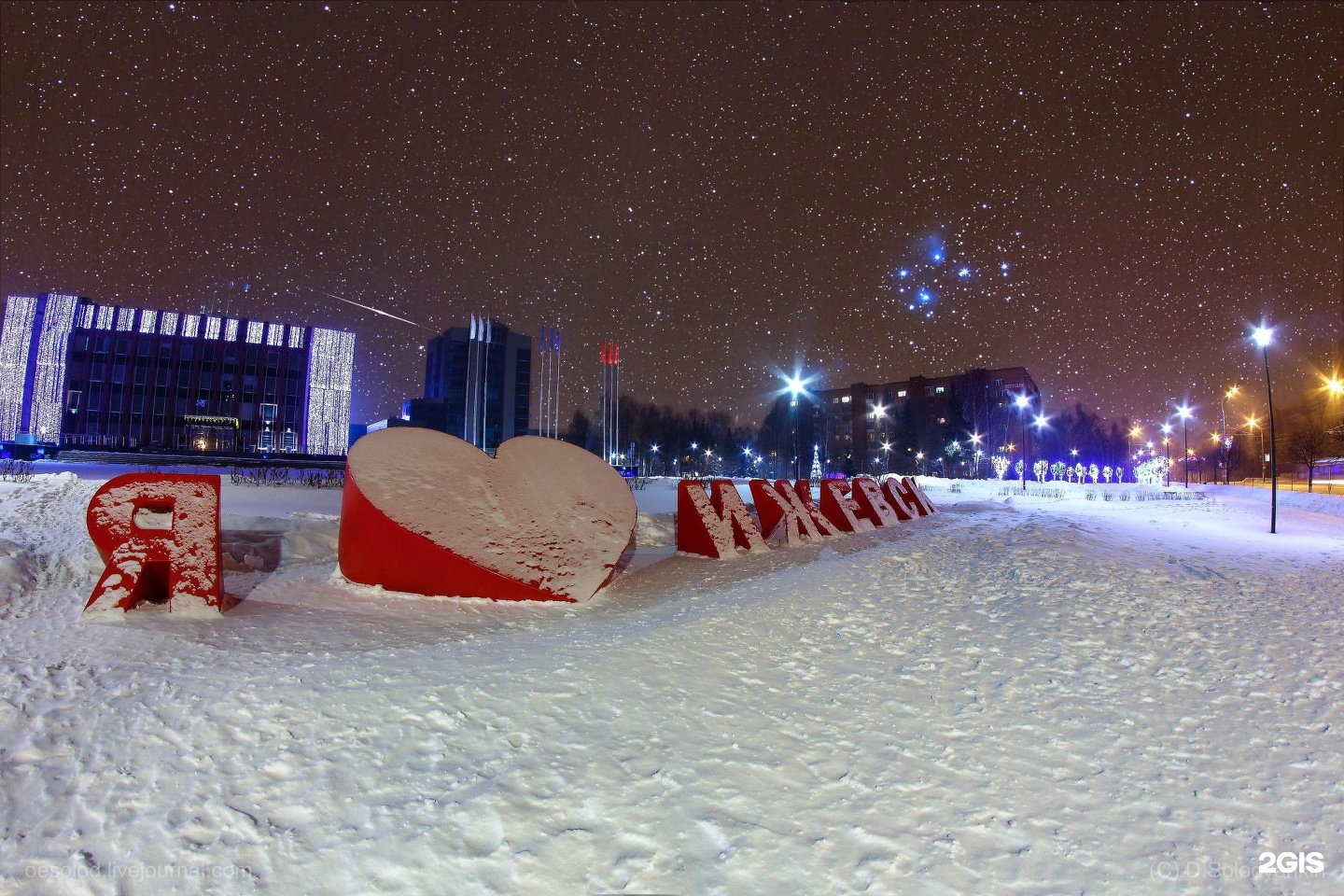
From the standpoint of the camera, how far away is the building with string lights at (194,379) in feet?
217

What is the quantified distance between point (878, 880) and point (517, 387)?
Answer: 11070 centimetres

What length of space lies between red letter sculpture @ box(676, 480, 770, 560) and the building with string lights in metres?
68.7

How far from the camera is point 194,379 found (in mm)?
70750

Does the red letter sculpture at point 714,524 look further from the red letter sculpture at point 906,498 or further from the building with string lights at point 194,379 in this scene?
the building with string lights at point 194,379

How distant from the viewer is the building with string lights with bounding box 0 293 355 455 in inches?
2598

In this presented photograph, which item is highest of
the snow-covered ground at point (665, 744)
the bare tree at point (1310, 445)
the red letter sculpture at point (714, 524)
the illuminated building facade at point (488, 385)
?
the illuminated building facade at point (488, 385)

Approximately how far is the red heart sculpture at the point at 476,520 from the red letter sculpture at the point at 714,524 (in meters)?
2.15

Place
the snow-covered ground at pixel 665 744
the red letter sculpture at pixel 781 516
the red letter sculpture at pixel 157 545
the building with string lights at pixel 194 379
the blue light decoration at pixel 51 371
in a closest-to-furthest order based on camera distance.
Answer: the snow-covered ground at pixel 665 744 < the red letter sculpture at pixel 157 545 < the red letter sculpture at pixel 781 516 < the blue light decoration at pixel 51 371 < the building with string lights at pixel 194 379

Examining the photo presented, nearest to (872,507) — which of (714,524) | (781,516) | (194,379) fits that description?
(781,516)

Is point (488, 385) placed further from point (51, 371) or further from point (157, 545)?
point (157, 545)

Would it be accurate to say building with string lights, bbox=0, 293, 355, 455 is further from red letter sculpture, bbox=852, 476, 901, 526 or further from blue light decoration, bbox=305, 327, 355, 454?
red letter sculpture, bbox=852, 476, 901, 526

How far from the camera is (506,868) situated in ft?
10.1

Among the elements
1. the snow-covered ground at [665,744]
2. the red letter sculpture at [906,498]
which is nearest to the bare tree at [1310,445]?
the red letter sculpture at [906,498]

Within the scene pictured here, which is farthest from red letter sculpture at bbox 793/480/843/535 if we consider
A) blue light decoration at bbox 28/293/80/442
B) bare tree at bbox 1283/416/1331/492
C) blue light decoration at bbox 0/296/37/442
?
blue light decoration at bbox 0/296/37/442
